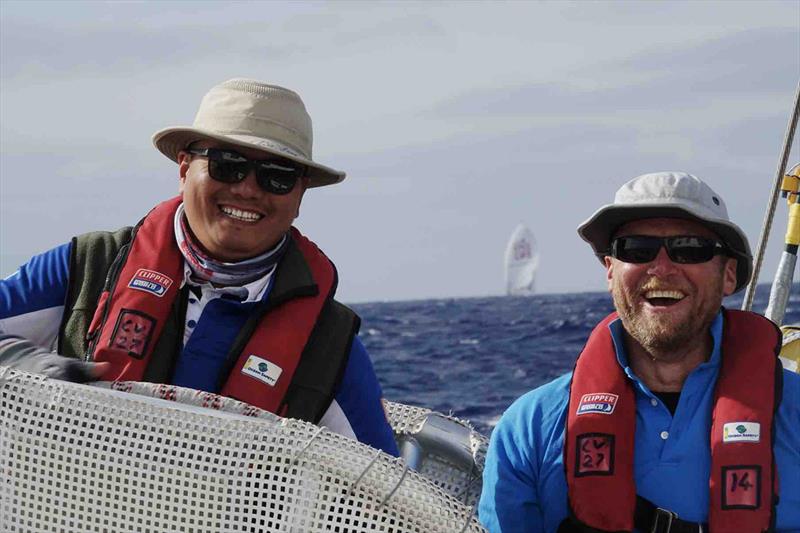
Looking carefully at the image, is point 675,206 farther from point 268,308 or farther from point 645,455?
point 268,308

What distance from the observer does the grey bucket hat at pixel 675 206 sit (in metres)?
3.61

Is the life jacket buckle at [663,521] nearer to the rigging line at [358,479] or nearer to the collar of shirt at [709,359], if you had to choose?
the collar of shirt at [709,359]

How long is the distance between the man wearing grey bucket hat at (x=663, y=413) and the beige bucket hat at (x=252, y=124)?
0.96 meters

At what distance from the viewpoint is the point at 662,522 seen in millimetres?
3486

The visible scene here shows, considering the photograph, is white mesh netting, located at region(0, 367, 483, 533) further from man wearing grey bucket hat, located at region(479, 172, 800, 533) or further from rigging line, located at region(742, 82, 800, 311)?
rigging line, located at region(742, 82, 800, 311)

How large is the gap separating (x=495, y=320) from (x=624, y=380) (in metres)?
35.4

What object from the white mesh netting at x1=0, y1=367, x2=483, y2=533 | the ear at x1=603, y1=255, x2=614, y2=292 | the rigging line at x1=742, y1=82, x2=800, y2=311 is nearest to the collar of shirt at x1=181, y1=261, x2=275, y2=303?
the white mesh netting at x1=0, y1=367, x2=483, y2=533

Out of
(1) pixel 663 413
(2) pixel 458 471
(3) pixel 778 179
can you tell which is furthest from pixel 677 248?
(3) pixel 778 179

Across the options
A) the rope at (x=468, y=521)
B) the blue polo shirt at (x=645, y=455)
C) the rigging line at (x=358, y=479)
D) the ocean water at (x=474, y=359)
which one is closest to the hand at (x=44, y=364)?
the rigging line at (x=358, y=479)

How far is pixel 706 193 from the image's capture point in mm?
3678

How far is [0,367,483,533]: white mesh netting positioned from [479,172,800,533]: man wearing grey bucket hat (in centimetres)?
77

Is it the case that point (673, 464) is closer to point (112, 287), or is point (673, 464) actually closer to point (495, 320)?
point (112, 287)

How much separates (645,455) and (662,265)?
58cm

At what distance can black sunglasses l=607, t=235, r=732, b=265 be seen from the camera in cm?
361
